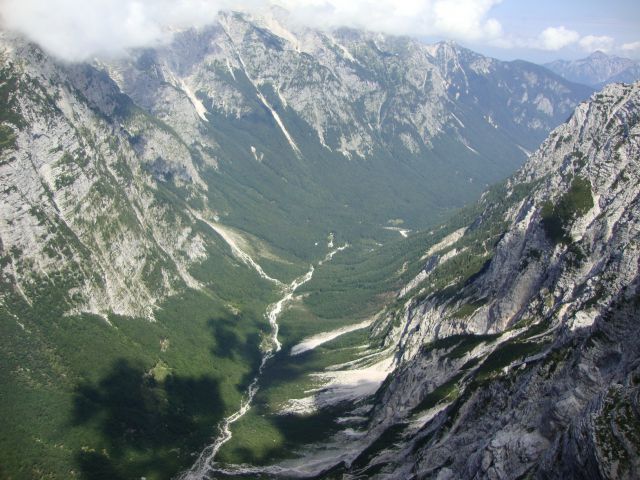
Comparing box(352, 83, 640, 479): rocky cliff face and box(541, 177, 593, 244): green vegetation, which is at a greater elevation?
box(541, 177, 593, 244): green vegetation

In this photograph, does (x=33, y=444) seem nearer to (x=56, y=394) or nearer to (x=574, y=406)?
(x=56, y=394)

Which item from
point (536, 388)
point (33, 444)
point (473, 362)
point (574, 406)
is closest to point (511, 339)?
point (473, 362)

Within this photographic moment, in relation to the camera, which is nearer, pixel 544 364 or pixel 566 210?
pixel 544 364

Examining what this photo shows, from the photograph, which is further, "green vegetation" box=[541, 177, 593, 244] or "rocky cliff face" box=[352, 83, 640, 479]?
"green vegetation" box=[541, 177, 593, 244]

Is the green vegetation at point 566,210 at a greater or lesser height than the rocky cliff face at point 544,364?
greater
